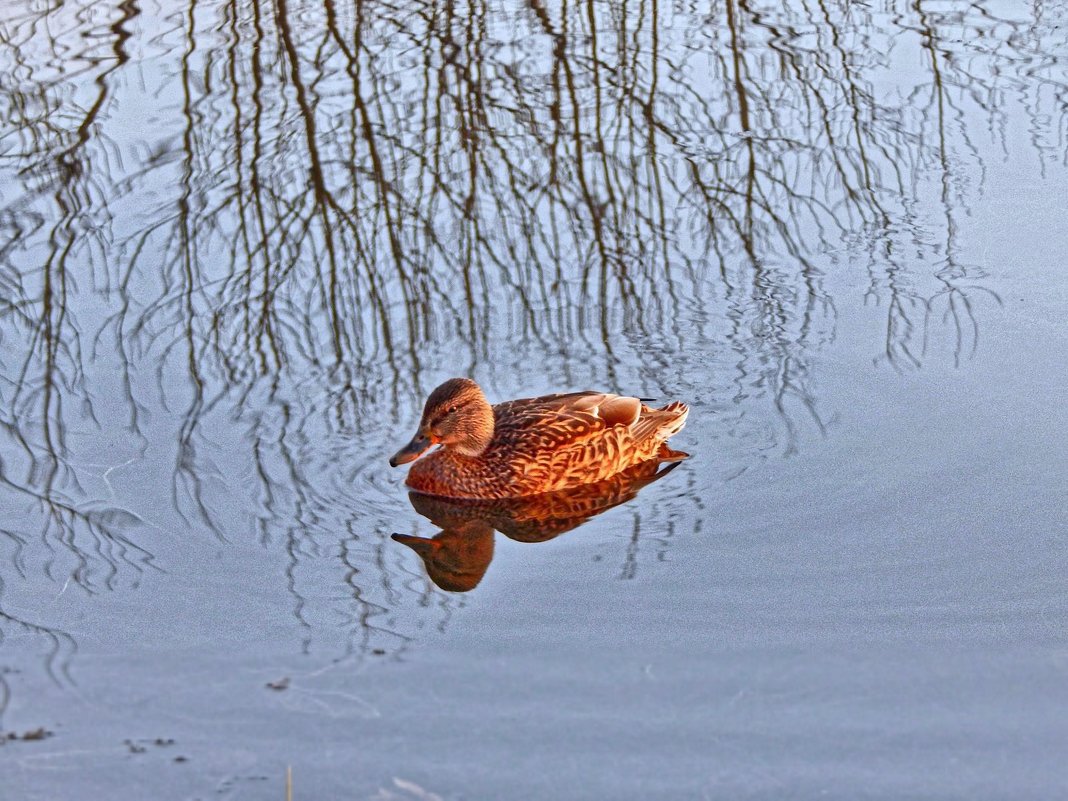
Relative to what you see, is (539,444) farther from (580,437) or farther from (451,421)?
(451,421)

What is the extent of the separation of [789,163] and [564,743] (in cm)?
476

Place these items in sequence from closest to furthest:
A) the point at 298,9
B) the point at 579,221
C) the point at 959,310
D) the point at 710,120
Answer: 1. the point at 959,310
2. the point at 579,221
3. the point at 710,120
4. the point at 298,9

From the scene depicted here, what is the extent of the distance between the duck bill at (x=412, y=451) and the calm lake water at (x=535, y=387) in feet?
0.43

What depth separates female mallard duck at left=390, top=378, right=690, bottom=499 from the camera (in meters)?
6.30

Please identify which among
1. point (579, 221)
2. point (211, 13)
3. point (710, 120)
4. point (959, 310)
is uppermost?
point (211, 13)

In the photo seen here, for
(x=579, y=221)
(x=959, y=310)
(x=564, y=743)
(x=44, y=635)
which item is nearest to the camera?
(x=564, y=743)

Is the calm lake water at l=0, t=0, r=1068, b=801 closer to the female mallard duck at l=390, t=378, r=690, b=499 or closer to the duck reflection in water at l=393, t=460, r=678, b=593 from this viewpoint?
the duck reflection in water at l=393, t=460, r=678, b=593

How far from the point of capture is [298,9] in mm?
10656

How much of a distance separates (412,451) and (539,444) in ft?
1.81

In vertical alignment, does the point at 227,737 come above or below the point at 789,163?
below

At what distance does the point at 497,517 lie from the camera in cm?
621

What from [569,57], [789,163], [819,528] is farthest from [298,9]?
[819,528]

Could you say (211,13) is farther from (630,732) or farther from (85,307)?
(630,732)

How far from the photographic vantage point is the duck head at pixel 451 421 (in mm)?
6203
